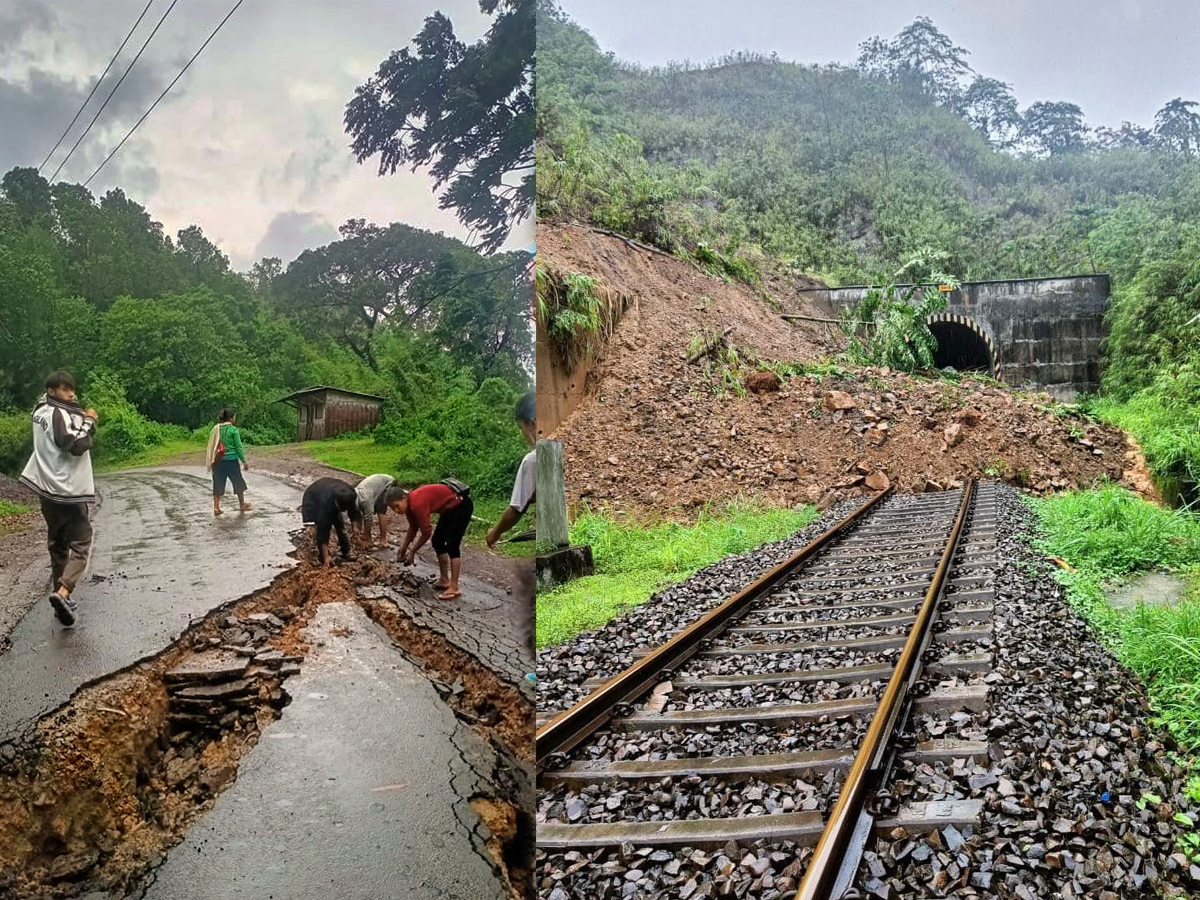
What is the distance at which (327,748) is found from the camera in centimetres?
92

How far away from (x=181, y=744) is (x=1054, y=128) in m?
54.8

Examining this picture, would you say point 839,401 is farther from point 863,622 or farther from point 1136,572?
point 863,622

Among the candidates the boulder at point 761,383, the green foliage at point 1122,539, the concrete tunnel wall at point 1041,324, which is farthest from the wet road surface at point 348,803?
the concrete tunnel wall at point 1041,324

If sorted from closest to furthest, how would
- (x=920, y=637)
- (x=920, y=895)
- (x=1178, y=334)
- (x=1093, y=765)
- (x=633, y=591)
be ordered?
(x=920, y=895), (x=1093, y=765), (x=920, y=637), (x=633, y=591), (x=1178, y=334)

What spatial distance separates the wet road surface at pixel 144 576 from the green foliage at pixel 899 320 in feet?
60.0

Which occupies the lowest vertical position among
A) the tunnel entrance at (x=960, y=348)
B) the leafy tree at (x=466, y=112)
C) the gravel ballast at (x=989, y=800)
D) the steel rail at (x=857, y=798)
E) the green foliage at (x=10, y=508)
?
the gravel ballast at (x=989, y=800)

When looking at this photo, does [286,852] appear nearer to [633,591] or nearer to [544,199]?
[633,591]

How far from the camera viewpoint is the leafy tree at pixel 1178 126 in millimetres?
43688

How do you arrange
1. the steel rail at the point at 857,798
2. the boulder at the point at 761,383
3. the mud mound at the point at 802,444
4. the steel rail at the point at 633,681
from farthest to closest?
the boulder at the point at 761,383
the mud mound at the point at 802,444
the steel rail at the point at 633,681
the steel rail at the point at 857,798

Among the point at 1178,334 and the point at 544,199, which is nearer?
the point at 544,199

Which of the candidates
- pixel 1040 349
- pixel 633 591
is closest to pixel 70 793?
pixel 633 591

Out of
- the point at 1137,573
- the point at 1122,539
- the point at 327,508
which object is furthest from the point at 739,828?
the point at 1122,539

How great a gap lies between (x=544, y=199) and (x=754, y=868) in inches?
555

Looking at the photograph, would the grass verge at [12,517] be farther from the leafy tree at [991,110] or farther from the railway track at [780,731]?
the leafy tree at [991,110]
